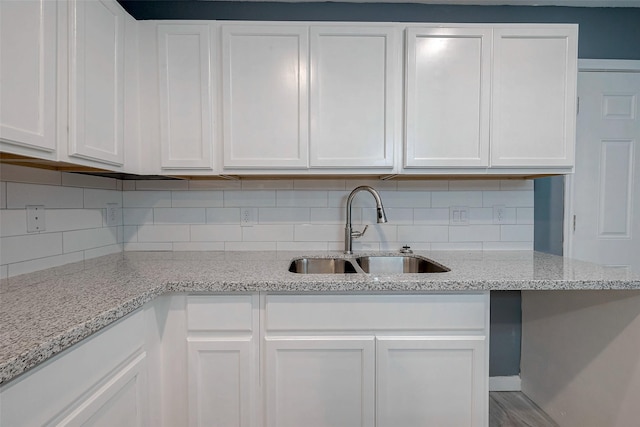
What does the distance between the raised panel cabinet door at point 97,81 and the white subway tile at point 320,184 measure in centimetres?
92

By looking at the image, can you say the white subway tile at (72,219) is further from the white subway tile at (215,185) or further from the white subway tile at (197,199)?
the white subway tile at (215,185)

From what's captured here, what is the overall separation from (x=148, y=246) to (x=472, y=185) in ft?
6.48

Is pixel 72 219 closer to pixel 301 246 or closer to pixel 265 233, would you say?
pixel 265 233

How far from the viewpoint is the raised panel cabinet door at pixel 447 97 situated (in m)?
1.58

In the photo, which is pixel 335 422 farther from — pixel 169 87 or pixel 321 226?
pixel 169 87

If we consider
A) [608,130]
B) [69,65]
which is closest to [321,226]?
[69,65]

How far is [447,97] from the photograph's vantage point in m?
1.59

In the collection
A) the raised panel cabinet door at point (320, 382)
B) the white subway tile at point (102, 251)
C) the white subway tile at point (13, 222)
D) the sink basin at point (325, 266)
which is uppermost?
the white subway tile at point (13, 222)

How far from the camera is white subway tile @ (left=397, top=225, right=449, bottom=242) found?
77.5 inches

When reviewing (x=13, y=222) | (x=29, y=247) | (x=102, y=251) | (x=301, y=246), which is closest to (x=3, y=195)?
(x=13, y=222)

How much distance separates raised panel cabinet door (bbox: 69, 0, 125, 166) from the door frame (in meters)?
2.42

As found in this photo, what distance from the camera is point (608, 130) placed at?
1.96 metres

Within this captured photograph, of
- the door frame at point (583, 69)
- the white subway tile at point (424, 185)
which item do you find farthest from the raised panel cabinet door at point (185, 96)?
the door frame at point (583, 69)

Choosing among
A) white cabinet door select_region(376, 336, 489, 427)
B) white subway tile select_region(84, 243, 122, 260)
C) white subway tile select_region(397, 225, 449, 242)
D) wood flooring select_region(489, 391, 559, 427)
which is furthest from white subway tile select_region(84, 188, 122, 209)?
wood flooring select_region(489, 391, 559, 427)
